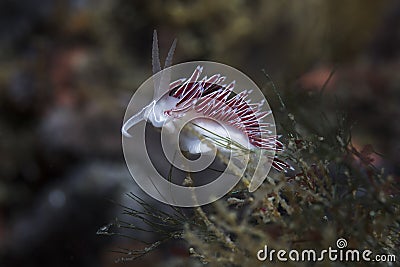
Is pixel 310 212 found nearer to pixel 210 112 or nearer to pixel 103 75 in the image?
pixel 210 112

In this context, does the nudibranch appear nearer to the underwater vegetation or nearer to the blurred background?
the underwater vegetation

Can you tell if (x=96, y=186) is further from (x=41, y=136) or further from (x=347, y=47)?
(x=347, y=47)

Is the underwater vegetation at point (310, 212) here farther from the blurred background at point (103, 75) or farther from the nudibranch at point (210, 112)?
the blurred background at point (103, 75)

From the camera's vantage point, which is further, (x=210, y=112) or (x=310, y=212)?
(x=210, y=112)

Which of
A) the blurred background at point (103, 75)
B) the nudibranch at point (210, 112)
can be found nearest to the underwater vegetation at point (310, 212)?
the nudibranch at point (210, 112)

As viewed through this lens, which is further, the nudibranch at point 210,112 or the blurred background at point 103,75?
the blurred background at point 103,75

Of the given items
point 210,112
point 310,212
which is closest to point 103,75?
point 210,112
